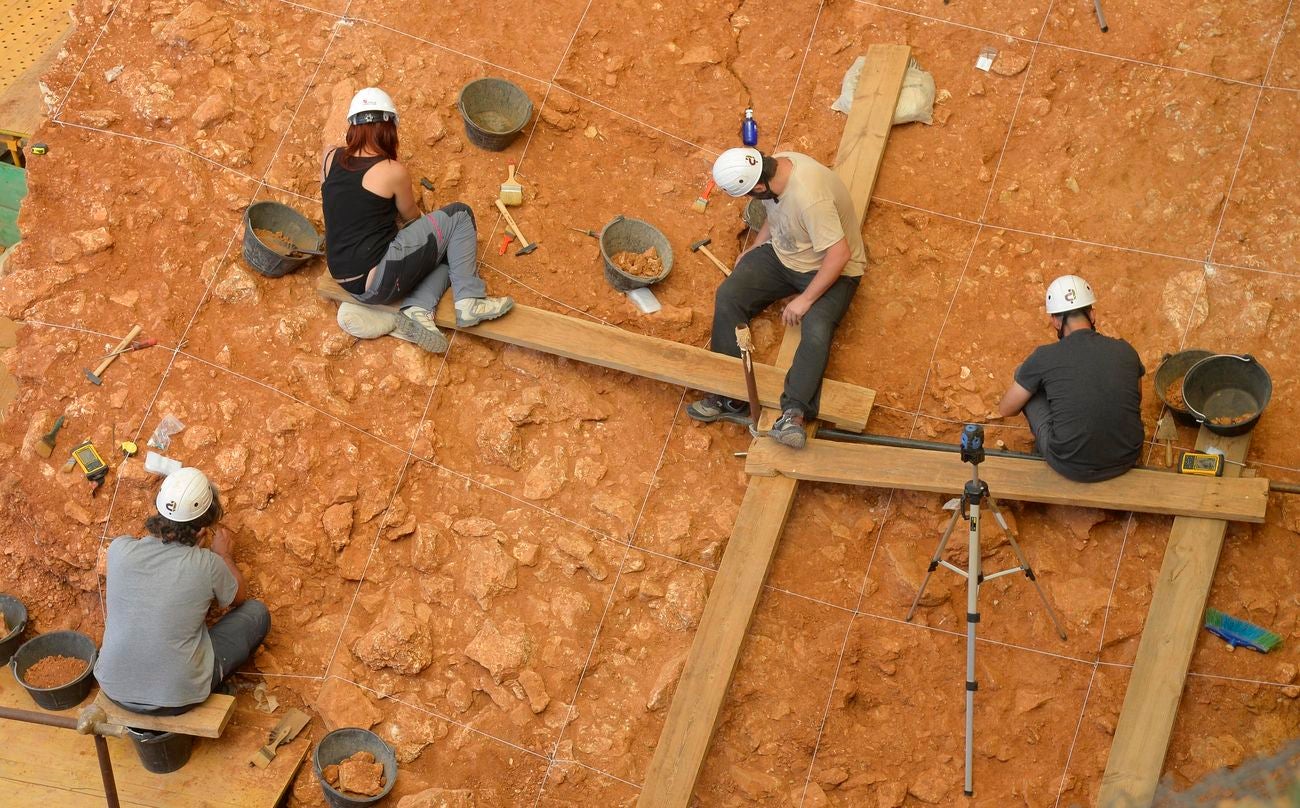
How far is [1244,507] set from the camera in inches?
211

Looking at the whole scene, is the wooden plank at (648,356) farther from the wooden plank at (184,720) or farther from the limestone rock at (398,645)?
the wooden plank at (184,720)

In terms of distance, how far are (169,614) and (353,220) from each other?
6.95 ft

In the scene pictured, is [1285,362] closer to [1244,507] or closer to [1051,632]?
[1244,507]

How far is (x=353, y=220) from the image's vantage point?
5719mm

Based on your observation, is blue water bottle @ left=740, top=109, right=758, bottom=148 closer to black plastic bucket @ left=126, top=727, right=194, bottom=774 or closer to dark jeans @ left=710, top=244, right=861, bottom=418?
dark jeans @ left=710, top=244, right=861, bottom=418

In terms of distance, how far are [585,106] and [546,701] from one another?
3.54 metres

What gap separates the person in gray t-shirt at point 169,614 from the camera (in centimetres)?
520

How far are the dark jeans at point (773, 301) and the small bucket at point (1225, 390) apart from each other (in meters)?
1.80

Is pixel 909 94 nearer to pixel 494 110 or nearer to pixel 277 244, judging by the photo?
pixel 494 110

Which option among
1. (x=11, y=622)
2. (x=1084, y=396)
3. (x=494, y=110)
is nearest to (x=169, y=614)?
(x=11, y=622)

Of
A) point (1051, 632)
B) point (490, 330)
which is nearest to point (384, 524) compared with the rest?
point (490, 330)

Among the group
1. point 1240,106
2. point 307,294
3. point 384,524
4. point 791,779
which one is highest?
point 1240,106

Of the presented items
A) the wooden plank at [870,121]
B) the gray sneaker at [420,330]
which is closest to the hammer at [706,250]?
the wooden plank at [870,121]

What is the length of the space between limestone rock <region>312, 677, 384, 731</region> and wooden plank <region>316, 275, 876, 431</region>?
6.35 feet
